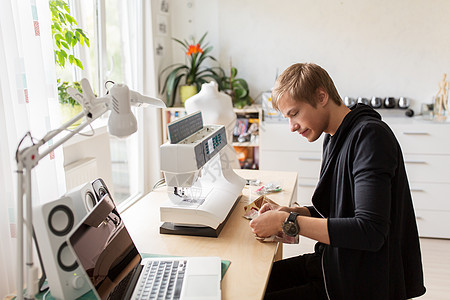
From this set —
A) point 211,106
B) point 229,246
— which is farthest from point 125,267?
point 211,106

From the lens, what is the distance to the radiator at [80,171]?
86.0 inches

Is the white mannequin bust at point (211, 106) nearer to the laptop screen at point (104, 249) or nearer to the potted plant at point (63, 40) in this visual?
the potted plant at point (63, 40)

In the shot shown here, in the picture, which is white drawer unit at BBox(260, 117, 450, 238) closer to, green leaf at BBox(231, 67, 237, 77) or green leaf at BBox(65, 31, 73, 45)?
green leaf at BBox(231, 67, 237, 77)

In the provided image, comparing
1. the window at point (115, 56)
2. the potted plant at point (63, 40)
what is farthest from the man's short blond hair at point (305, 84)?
the window at point (115, 56)

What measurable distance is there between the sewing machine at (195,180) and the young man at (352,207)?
265mm

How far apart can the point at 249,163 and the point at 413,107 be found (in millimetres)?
1513

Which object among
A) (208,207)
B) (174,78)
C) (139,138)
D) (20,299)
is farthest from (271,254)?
(174,78)

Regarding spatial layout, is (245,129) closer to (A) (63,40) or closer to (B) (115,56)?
(B) (115,56)

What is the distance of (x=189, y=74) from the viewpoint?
3.54m

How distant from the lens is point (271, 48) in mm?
3605

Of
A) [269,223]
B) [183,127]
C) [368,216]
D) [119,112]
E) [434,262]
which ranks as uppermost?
[119,112]

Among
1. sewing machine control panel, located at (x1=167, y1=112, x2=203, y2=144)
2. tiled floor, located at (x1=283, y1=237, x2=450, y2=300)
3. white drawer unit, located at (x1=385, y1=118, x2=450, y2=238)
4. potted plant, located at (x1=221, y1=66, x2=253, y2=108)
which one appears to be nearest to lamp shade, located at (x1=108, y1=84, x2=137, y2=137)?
sewing machine control panel, located at (x1=167, y1=112, x2=203, y2=144)

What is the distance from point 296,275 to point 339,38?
8.32 ft

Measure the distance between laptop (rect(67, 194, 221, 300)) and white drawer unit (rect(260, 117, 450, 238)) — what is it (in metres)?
2.06
